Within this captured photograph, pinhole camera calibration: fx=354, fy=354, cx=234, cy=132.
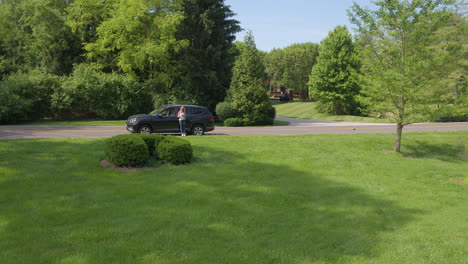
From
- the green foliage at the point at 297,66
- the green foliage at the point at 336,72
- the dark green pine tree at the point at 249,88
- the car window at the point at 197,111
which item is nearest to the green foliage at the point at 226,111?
the dark green pine tree at the point at 249,88

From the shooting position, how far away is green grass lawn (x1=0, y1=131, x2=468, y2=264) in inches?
220

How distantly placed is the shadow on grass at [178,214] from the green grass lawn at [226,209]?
0.03m

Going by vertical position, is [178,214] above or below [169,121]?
below

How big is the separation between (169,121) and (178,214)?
11759 millimetres

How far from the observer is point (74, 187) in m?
8.50

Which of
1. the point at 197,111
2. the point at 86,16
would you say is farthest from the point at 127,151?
the point at 86,16

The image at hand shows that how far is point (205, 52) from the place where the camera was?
31641 mm

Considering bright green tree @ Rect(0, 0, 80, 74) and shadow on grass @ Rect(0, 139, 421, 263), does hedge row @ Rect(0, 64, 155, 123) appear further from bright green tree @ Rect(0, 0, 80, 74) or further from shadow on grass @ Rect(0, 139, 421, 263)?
shadow on grass @ Rect(0, 139, 421, 263)

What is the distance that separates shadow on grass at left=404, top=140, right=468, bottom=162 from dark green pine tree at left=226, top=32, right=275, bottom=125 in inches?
521

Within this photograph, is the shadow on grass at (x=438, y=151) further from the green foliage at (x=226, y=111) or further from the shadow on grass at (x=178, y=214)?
the green foliage at (x=226, y=111)

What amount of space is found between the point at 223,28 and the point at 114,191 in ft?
87.5

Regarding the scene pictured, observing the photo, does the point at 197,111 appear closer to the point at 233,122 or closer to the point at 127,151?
the point at 127,151

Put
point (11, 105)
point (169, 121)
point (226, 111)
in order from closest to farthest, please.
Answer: point (169, 121), point (11, 105), point (226, 111)

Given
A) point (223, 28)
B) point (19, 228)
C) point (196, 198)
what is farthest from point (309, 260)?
point (223, 28)
